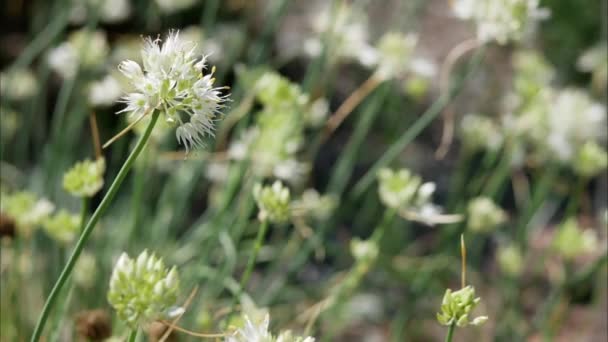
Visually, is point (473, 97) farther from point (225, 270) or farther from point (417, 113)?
point (225, 270)

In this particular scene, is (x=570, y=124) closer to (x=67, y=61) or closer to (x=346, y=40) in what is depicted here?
(x=346, y=40)

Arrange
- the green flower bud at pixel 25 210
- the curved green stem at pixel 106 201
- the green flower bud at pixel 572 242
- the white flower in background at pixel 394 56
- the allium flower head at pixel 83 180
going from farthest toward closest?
1. the green flower bud at pixel 572 242
2. the white flower in background at pixel 394 56
3. the green flower bud at pixel 25 210
4. the allium flower head at pixel 83 180
5. the curved green stem at pixel 106 201

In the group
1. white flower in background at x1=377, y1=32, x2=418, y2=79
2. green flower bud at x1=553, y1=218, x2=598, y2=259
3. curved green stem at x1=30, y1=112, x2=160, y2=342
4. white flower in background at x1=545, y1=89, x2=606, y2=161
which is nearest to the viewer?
curved green stem at x1=30, y1=112, x2=160, y2=342

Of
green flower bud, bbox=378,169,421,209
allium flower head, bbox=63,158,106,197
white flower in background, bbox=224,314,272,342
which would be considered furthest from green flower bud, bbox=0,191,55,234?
white flower in background, bbox=224,314,272,342

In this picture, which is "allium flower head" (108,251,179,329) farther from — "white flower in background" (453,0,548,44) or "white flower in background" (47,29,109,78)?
"white flower in background" (47,29,109,78)

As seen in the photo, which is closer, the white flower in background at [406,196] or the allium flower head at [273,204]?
the allium flower head at [273,204]

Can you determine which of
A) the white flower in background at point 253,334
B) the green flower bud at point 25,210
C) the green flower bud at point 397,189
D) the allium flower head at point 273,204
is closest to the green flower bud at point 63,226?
the green flower bud at point 25,210

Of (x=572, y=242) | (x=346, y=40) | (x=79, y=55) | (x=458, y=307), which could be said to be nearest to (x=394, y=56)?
(x=346, y=40)

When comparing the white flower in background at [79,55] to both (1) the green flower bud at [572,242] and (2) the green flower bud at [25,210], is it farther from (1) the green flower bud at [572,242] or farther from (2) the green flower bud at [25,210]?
(1) the green flower bud at [572,242]
